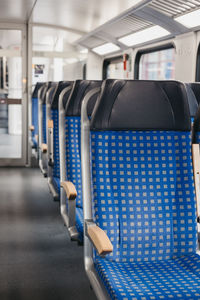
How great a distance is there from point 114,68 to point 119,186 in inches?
214

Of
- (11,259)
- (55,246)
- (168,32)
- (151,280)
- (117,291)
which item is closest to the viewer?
(117,291)

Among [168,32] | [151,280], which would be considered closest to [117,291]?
[151,280]

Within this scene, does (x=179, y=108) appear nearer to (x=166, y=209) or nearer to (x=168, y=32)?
(x=166, y=209)

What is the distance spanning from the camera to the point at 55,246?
157 inches

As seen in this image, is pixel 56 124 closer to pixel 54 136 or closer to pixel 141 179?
pixel 54 136

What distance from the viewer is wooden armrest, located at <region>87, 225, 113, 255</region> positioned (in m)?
1.76

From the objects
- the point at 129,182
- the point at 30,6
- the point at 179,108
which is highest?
the point at 30,6

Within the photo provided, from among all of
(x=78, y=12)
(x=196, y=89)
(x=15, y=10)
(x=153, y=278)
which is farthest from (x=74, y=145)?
(x=15, y=10)

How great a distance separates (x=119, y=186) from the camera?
2.18 metres

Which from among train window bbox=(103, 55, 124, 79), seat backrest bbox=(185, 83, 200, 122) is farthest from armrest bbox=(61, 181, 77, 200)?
train window bbox=(103, 55, 124, 79)

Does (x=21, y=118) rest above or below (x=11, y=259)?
above

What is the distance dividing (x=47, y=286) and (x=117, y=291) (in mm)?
1457

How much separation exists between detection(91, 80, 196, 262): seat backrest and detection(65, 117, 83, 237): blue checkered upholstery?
0.90 meters

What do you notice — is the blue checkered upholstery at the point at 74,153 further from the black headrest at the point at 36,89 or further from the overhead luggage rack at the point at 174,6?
the black headrest at the point at 36,89
